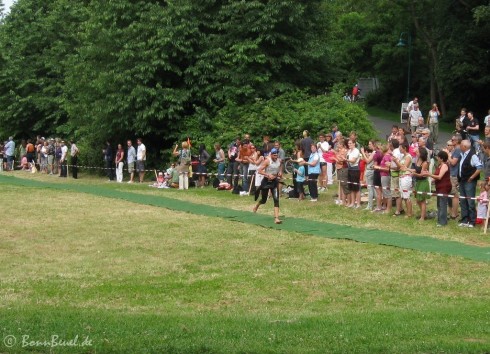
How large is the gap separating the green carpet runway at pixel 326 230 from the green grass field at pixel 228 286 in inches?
15.0

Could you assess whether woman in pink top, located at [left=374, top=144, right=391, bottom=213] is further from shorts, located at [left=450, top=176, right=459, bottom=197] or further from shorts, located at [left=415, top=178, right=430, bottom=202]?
shorts, located at [left=450, top=176, right=459, bottom=197]

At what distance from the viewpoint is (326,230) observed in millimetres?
19984

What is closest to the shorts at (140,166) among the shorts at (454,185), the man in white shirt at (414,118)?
the man in white shirt at (414,118)

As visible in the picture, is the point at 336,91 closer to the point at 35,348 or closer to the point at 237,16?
the point at 237,16

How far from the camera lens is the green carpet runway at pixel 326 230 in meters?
17.0

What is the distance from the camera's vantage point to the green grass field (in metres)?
A: 9.74

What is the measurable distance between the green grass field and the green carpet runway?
0.38 metres

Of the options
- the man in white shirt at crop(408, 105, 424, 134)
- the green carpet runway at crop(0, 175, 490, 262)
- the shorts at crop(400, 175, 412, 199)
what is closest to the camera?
the green carpet runway at crop(0, 175, 490, 262)

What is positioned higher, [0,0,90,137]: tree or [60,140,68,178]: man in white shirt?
[0,0,90,137]: tree

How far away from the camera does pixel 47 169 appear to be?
136ft

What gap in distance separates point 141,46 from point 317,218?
611 inches

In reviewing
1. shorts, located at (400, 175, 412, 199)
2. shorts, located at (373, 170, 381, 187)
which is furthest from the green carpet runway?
shorts, located at (373, 170, 381, 187)

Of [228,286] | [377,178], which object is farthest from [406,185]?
[228,286]

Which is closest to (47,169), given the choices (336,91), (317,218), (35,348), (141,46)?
(141,46)
